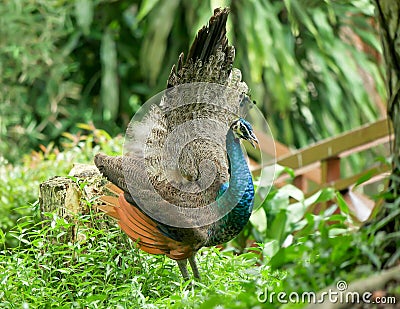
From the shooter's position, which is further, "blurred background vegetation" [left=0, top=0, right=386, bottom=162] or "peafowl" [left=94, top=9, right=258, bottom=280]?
"blurred background vegetation" [left=0, top=0, right=386, bottom=162]

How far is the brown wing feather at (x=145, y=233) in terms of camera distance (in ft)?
8.02

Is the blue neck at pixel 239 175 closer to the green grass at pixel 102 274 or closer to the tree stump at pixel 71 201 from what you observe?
the green grass at pixel 102 274

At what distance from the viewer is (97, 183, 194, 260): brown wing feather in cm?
245

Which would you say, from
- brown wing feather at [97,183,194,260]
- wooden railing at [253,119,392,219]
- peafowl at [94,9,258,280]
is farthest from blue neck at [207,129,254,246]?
wooden railing at [253,119,392,219]

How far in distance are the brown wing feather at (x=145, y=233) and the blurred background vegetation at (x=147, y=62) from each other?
3.54 meters

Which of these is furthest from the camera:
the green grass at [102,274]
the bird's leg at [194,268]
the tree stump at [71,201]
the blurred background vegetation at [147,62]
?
the blurred background vegetation at [147,62]

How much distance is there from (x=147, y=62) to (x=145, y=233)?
12.6 ft

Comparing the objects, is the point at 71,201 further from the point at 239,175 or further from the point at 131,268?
the point at 239,175

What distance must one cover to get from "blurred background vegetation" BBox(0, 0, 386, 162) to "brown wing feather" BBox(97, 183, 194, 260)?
3.54m

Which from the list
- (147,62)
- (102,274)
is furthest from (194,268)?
(147,62)

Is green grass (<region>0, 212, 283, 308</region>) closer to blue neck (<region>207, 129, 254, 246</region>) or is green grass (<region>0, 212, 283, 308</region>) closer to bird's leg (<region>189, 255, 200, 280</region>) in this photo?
bird's leg (<region>189, 255, 200, 280</region>)

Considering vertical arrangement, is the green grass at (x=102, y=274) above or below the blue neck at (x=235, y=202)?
below

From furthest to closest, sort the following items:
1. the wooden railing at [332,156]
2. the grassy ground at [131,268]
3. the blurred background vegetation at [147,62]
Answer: the blurred background vegetation at [147,62], the wooden railing at [332,156], the grassy ground at [131,268]

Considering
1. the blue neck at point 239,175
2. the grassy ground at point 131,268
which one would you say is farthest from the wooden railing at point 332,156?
the blue neck at point 239,175
